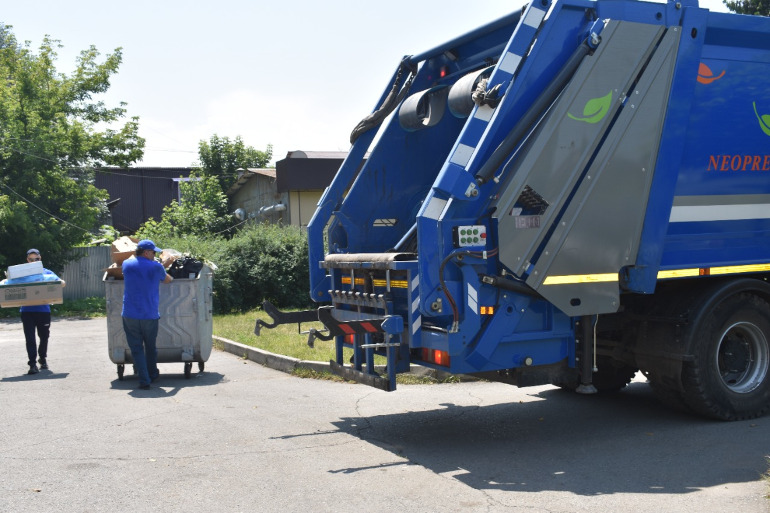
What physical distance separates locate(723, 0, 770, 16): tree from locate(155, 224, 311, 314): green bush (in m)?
14.7

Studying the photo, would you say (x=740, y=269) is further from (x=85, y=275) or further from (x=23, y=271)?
(x=85, y=275)

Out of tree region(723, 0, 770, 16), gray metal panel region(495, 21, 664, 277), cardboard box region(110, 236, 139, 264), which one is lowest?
cardboard box region(110, 236, 139, 264)

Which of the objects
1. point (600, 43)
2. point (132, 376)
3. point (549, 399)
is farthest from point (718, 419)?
point (132, 376)

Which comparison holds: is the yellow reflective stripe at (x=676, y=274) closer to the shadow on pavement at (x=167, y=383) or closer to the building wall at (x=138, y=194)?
the shadow on pavement at (x=167, y=383)

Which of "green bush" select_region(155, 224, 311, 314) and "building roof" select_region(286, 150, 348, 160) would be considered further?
"building roof" select_region(286, 150, 348, 160)

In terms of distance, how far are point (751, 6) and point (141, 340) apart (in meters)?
21.5

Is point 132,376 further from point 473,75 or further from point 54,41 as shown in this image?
point 54,41

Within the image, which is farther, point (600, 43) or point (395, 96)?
point (395, 96)

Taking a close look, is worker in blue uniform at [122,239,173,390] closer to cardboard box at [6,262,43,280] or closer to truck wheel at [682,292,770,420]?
cardboard box at [6,262,43,280]

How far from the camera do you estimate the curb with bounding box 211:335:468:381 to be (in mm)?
8922

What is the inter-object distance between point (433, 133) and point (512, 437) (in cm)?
288

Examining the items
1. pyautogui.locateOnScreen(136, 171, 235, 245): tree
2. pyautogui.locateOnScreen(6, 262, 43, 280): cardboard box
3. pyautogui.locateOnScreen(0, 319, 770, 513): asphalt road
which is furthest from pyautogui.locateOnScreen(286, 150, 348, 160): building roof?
pyautogui.locateOnScreen(0, 319, 770, 513): asphalt road

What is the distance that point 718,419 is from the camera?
6.76 metres

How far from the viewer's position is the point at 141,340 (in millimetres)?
9422
